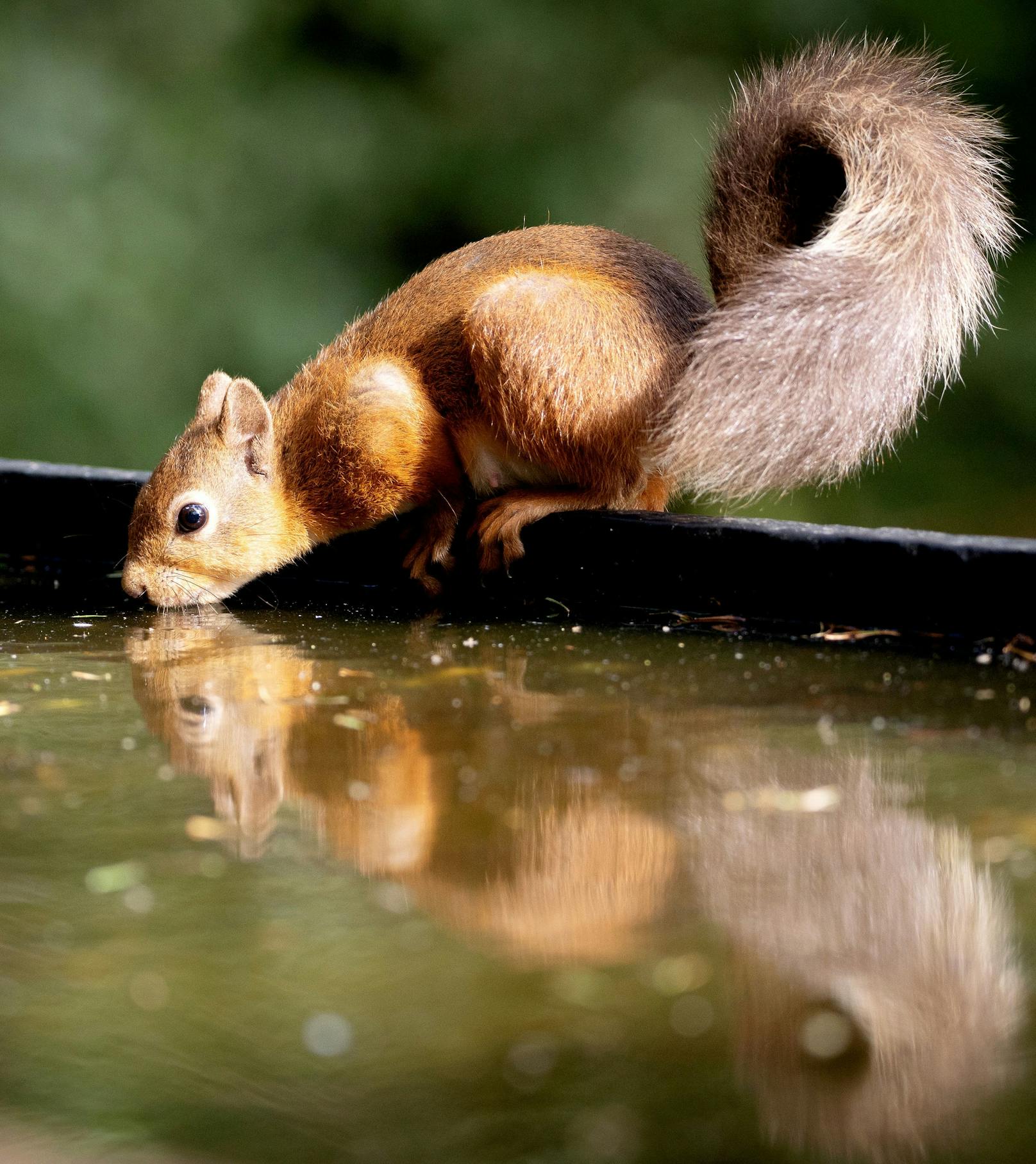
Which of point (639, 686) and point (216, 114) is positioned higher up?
point (216, 114)

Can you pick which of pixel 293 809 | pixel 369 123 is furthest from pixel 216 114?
pixel 293 809

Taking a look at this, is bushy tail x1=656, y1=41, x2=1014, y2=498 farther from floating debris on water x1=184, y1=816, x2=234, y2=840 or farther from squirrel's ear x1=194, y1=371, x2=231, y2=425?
floating debris on water x1=184, y1=816, x2=234, y2=840

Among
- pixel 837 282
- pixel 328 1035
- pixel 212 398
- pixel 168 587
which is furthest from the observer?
pixel 212 398

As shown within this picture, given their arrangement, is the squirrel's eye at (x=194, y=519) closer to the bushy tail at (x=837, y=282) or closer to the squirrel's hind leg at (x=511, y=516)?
the squirrel's hind leg at (x=511, y=516)

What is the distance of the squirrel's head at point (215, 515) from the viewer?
→ 7.80 feet

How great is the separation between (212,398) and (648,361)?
748 mm

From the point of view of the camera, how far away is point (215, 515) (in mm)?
2398

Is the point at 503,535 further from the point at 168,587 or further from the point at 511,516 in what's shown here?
the point at 168,587

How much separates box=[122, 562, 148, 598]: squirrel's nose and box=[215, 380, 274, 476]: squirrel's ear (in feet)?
0.82

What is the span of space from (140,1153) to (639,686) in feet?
3.30

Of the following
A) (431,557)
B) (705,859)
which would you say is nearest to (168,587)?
(431,557)

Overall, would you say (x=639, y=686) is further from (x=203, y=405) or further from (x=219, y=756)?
(x=203, y=405)

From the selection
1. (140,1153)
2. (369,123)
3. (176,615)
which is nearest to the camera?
(140,1153)

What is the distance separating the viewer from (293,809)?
4.18ft
